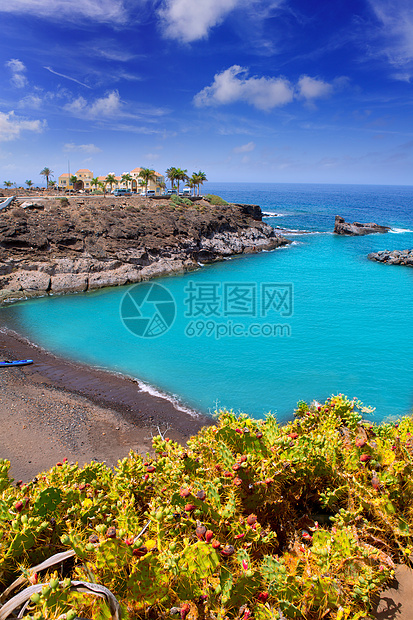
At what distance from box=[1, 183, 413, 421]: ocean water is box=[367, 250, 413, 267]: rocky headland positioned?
4.01 metres

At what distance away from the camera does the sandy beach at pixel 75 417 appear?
13977 millimetres

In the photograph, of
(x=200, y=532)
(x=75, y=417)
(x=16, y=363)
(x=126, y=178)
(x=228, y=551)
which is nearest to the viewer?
(x=228, y=551)

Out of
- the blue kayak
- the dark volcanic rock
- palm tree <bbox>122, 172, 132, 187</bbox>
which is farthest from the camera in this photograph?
palm tree <bbox>122, 172, 132, 187</bbox>

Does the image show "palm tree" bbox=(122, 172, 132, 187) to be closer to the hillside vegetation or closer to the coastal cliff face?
the coastal cliff face

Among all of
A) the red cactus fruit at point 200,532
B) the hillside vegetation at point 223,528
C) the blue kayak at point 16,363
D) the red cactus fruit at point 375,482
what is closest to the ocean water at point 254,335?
the blue kayak at point 16,363

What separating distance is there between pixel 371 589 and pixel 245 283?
1525 inches

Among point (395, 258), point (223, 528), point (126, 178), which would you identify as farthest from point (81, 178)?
point (223, 528)

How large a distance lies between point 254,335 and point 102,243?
26.3 metres

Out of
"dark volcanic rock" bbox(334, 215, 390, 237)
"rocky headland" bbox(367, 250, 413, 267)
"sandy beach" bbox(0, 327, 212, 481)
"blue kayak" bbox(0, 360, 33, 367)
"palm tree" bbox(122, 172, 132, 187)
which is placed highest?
"palm tree" bbox(122, 172, 132, 187)

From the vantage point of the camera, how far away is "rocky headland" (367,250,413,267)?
175 feet

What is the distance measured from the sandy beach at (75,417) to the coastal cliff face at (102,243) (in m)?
18.4

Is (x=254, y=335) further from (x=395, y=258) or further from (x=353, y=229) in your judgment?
(x=353, y=229)

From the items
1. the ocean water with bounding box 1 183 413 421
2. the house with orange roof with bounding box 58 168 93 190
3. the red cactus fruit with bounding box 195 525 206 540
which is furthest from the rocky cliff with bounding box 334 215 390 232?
the red cactus fruit with bounding box 195 525 206 540

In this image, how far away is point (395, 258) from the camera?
54.1 metres
